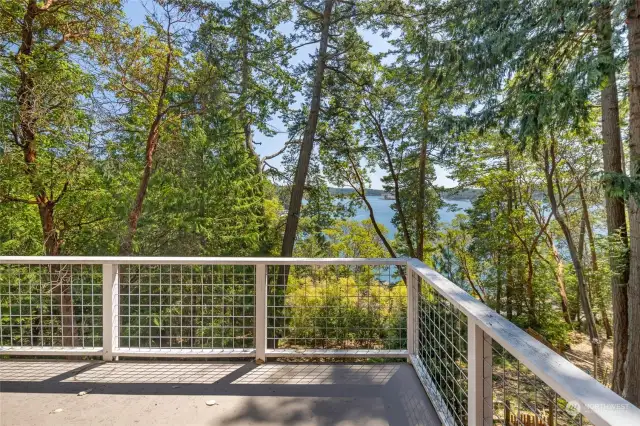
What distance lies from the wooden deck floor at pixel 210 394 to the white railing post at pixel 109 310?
0.42 ft

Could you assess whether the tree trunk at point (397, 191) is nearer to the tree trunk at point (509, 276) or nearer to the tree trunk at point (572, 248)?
the tree trunk at point (509, 276)

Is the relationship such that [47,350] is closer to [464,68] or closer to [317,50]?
[464,68]

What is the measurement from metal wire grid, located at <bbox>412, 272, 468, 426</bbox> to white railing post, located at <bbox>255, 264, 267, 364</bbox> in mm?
1213

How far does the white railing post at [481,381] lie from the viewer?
1474 millimetres

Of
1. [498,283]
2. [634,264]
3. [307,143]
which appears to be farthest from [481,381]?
[498,283]

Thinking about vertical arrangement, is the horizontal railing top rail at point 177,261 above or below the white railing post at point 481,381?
→ above

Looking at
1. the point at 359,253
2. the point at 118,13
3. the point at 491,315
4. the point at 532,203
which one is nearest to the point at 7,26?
the point at 118,13

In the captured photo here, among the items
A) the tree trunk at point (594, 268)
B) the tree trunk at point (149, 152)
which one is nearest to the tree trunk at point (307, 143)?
the tree trunk at point (149, 152)

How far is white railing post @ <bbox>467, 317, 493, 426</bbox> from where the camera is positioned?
58.0 inches

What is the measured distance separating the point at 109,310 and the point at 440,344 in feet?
8.34

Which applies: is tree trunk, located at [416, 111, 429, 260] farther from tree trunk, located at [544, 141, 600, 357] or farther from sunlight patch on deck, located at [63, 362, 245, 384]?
sunlight patch on deck, located at [63, 362, 245, 384]

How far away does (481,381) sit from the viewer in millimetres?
1477

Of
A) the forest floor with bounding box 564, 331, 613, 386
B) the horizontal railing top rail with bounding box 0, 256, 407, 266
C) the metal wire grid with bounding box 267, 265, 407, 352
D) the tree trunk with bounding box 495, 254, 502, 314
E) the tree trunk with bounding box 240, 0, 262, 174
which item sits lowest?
the forest floor with bounding box 564, 331, 613, 386

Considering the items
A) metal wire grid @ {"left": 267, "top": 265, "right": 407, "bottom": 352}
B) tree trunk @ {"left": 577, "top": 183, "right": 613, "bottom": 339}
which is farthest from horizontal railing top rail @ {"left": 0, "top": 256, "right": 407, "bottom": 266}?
tree trunk @ {"left": 577, "top": 183, "right": 613, "bottom": 339}
